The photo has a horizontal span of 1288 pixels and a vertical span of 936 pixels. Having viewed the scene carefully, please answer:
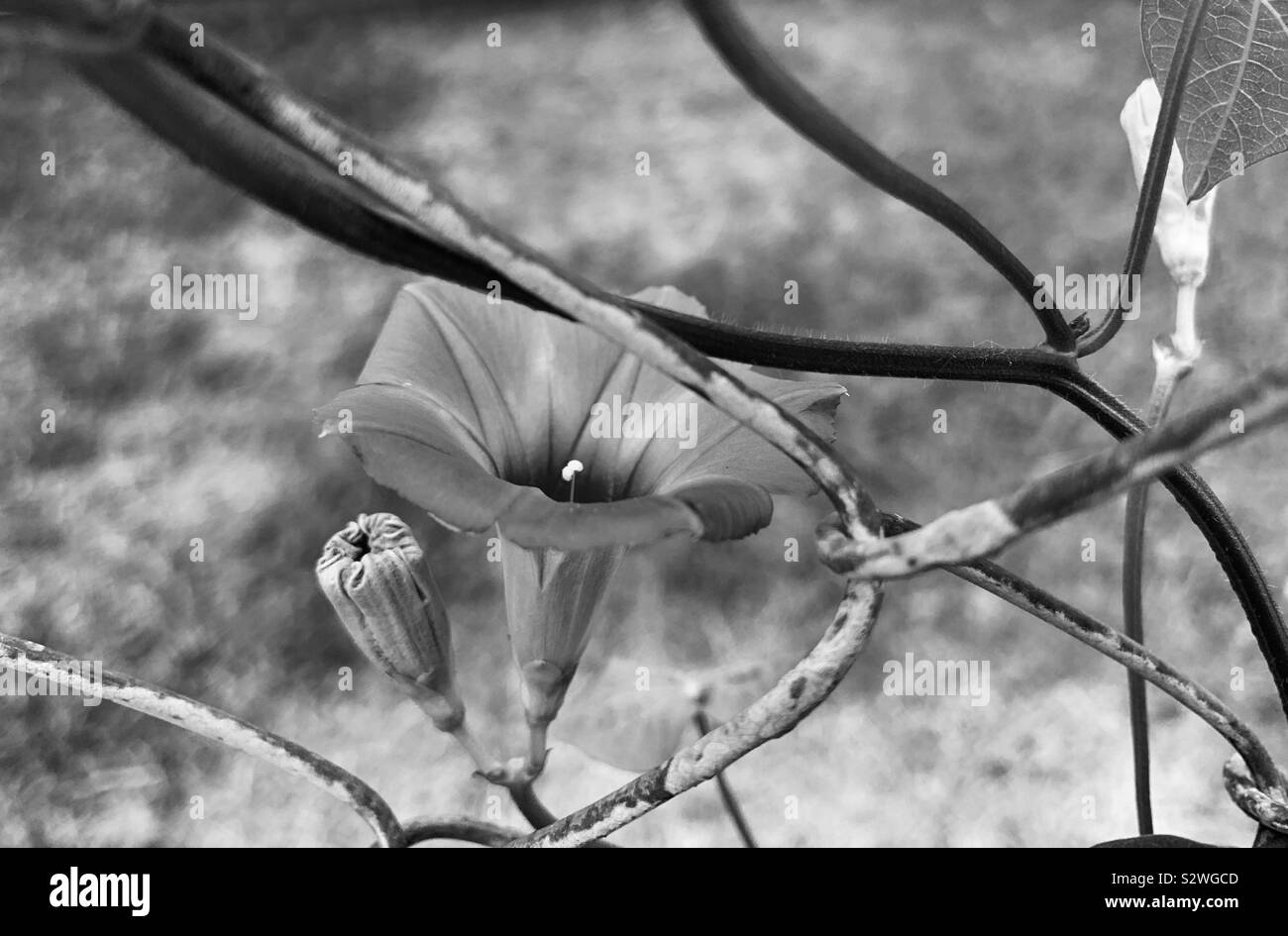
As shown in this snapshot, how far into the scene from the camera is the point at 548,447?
0.68ft

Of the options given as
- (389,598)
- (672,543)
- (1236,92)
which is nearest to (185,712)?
(389,598)

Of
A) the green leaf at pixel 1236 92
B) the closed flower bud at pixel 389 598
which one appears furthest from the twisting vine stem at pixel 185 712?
the green leaf at pixel 1236 92

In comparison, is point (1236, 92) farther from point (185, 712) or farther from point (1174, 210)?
point (185, 712)

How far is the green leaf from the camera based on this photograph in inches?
6.5

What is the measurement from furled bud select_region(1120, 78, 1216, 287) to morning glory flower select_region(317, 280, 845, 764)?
70mm

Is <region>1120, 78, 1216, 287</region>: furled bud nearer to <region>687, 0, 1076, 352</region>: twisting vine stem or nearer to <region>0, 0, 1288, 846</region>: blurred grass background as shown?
<region>687, 0, 1076, 352</region>: twisting vine stem

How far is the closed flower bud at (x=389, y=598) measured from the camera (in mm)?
162

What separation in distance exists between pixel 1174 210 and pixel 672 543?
52cm

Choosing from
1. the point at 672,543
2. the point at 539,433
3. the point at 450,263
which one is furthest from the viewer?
the point at 672,543

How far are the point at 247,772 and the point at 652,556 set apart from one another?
0.26 meters

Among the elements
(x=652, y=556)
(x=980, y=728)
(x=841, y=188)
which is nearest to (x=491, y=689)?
(x=652, y=556)

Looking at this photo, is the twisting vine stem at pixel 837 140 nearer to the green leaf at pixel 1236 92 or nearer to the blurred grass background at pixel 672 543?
the green leaf at pixel 1236 92

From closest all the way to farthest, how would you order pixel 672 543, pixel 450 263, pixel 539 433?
1. pixel 450 263
2. pixel 539 433
3. pixel 672 543

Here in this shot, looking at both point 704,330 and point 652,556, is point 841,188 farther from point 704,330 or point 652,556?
point 704,330
